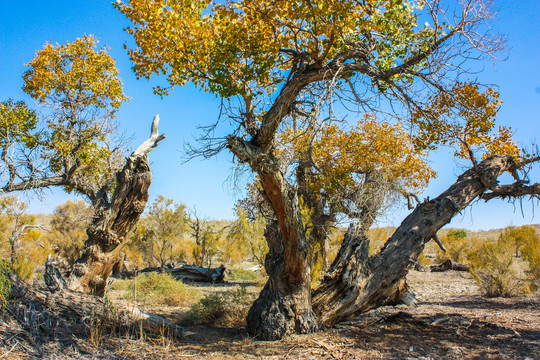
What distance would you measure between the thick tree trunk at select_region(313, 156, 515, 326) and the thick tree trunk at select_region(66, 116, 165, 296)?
11.5 ft

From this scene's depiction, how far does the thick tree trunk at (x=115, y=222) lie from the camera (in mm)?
6508

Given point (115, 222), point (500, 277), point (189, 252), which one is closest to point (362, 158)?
point (500, 277)

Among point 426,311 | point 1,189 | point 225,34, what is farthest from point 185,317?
point 1,189

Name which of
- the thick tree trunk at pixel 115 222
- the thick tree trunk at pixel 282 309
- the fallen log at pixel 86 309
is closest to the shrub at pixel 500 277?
the thick tree trunk at pixel 282 309

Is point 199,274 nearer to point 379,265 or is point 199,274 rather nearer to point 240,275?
point 240,275

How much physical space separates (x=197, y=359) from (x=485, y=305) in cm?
658

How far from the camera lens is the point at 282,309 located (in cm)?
557

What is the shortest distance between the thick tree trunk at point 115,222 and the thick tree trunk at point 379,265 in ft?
11.5

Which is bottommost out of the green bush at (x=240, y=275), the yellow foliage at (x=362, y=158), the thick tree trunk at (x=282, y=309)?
the green bush at (x=240, y=275)

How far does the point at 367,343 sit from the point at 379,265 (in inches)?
56.9

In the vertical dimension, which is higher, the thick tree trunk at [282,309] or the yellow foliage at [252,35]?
the yellow foliage at [252,35]

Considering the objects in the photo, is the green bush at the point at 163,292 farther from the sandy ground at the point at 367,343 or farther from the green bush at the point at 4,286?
the green bush at the point at 4,286

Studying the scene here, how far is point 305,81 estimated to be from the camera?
5367 millimetres

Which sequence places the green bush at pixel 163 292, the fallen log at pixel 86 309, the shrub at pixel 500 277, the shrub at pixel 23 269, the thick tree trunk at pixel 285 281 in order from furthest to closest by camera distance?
the shrub at pixel 500 277 → the green bush at pixel 163 292 → the shrub at pixel 23 269 → the thick tree trunk at pixel 285 281 → the fallen log at pixel 86 309
